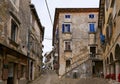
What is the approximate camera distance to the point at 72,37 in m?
36.6

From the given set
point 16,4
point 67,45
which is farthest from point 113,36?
point 67,45

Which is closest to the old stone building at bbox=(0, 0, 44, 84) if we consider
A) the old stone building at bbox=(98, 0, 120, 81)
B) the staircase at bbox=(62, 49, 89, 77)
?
the old stone building at bbox=(98, 0, 120, 81)

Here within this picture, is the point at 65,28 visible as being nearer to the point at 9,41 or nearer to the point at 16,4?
the point at 16,4

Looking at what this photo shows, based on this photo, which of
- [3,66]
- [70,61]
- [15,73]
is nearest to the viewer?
[3,66]

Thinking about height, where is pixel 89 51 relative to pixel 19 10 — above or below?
below

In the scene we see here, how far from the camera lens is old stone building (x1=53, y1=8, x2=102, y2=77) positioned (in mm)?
35875

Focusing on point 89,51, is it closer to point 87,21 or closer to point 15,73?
point 87,21

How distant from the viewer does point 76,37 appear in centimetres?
3669

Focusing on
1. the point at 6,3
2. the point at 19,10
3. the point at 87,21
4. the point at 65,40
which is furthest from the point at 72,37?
the point at 6,3

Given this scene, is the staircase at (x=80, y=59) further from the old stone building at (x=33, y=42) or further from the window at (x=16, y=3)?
the window at (x=16, y=3)

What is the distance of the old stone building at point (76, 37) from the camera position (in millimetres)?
35875

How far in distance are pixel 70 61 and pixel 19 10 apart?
19.8 metres

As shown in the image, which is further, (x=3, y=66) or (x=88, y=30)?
(x=88, y=30)

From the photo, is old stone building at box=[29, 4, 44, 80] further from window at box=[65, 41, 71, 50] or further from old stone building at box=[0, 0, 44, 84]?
old stone building at box=[0, 0, 44, 84]
